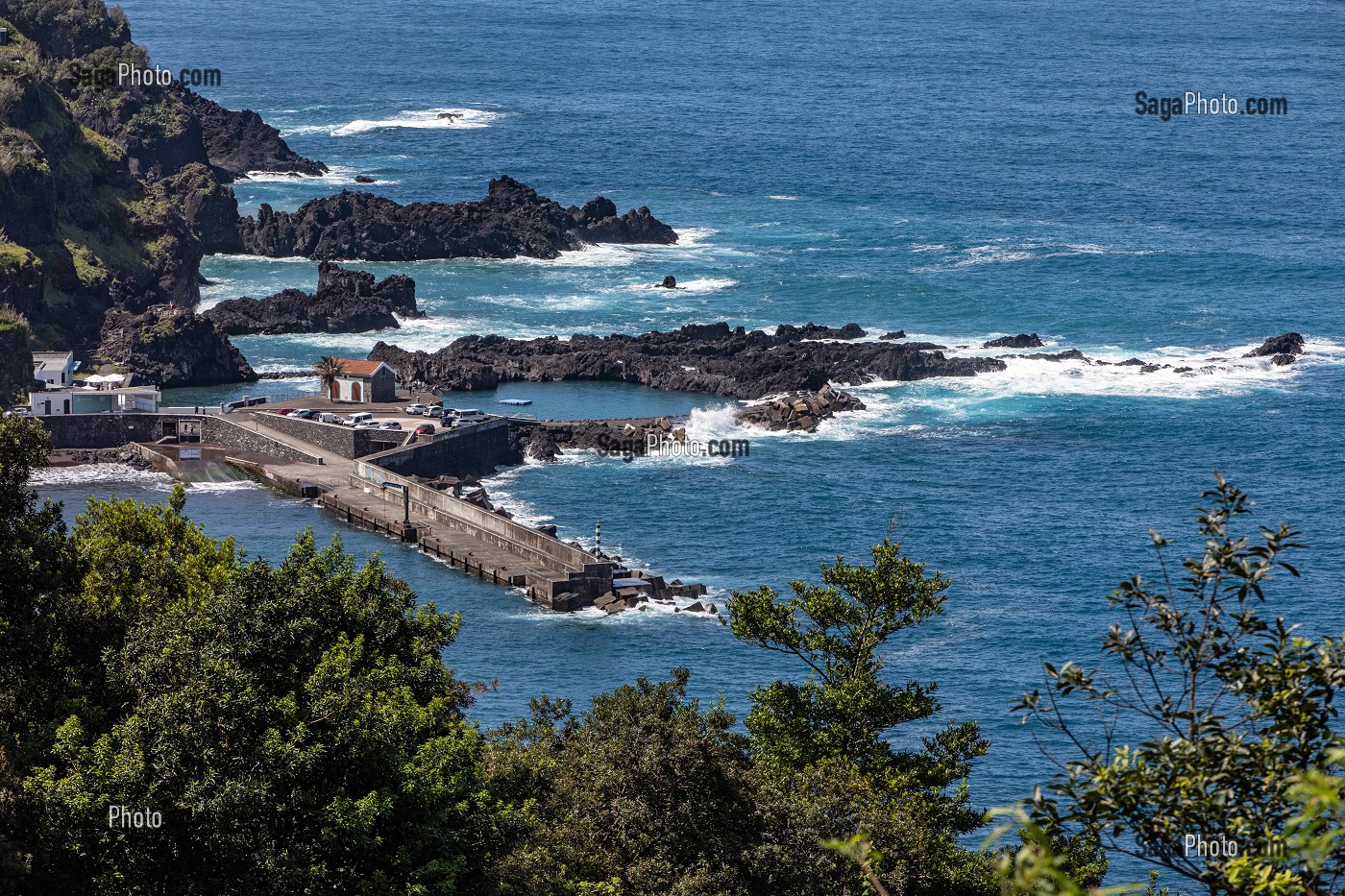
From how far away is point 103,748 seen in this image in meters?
33.2

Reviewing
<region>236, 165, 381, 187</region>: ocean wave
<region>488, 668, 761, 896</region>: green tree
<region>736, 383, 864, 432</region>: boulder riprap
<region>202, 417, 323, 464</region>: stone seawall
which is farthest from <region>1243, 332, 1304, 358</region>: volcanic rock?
<region>488, 668, 761, 896</region>: green tree

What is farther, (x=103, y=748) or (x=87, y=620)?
(x=87, y=620)

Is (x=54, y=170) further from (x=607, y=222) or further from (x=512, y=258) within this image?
(x=607, y=222)

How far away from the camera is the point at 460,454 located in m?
111

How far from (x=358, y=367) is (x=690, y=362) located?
25.1m

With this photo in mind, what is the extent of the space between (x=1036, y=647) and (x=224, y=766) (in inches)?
2115

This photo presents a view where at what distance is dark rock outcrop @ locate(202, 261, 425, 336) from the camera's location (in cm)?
14125

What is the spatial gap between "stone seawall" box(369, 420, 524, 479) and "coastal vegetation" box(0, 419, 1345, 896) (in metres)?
57.1

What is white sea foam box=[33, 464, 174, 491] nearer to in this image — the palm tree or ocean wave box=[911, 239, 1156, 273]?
the palm tree

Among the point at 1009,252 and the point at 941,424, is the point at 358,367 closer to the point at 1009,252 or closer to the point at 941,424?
the point at 941,424

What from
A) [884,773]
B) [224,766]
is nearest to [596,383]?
[884,773]

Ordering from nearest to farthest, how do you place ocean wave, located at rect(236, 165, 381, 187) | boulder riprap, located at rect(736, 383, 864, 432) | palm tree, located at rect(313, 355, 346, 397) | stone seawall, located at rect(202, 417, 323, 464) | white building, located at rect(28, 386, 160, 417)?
stone seawall, located at rect(202, 417, 323, 464) < white building, located at rect(28, 386, 160, 417) < palm tree, located at rect(313, 355, 346, 397) < boulder riprap, located at rect(736, 383, 864, 432) < ocean wave, located at rect(236, 165, 381, 187)

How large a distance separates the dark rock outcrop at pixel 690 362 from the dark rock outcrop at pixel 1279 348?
20.2 meters

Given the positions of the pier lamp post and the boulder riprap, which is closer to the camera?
the pier lamp post
